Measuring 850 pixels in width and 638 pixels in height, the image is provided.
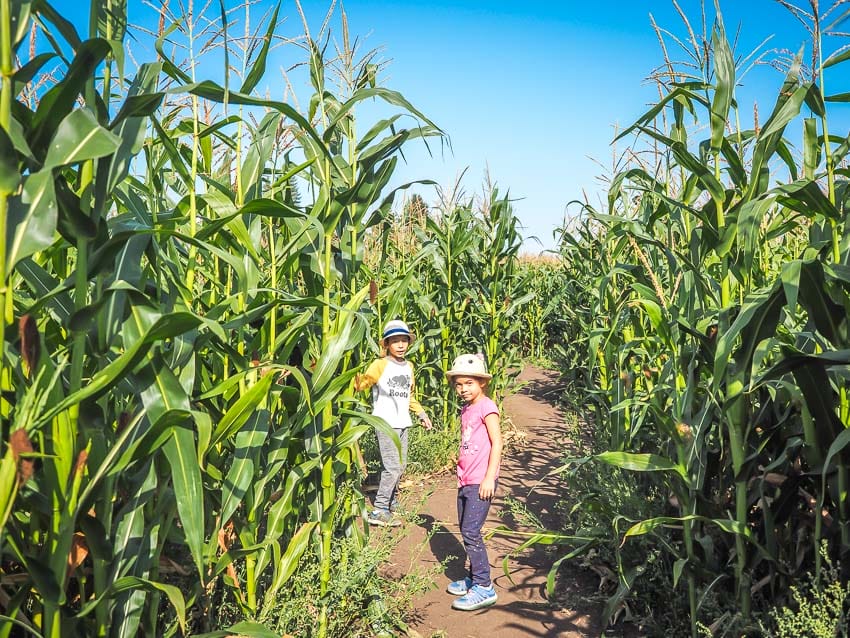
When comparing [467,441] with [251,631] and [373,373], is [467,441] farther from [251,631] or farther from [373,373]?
[251,631]

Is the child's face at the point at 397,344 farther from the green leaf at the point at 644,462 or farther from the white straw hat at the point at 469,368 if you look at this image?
the green leaf at the point at 644,462

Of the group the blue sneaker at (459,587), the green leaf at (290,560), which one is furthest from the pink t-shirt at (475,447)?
the green leaf at (290,560)

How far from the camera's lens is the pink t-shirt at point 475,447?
370 cm

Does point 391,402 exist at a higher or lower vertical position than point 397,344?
lower

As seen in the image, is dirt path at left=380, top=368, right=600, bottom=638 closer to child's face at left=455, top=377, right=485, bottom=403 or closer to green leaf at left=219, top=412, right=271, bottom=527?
child's face at left=455, top=377, right=485, bottom=403

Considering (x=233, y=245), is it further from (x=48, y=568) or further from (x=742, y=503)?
(x=742, y=503)

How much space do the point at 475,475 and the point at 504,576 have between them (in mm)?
690

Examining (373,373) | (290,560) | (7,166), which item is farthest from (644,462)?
(7,166)

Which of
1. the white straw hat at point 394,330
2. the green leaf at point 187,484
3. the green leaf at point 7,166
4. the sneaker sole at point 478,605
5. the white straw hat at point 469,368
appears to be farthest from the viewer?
the white straw hat at point 394,330

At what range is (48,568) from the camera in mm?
1519

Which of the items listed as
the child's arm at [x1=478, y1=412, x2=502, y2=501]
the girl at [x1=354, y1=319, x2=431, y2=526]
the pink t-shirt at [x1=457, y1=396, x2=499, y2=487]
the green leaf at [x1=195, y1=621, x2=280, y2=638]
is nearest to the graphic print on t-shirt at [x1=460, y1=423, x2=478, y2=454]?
the pink t-shirt at [x1=457, y1=396, x2=499, y2=487]

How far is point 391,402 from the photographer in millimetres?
4680

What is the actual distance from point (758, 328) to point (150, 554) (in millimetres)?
2189

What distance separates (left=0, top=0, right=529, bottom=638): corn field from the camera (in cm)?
Answer: 147
